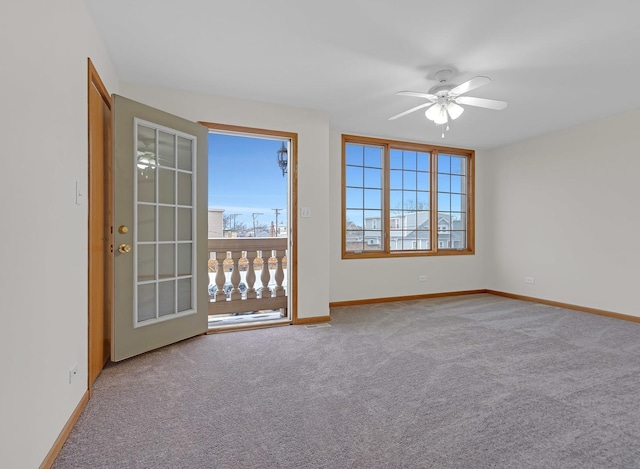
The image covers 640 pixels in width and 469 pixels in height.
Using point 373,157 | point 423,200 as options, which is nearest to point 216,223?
point 373,157

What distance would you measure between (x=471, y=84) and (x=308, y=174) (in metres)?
1.90

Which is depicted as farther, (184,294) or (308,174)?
(308,174)

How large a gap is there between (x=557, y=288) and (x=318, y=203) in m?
3.61

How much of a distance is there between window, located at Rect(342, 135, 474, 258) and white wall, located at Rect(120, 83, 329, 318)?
0.92 m

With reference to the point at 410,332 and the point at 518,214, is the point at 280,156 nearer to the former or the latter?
the point at 410,332

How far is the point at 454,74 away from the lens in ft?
10.1

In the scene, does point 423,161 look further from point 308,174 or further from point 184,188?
point 184,188

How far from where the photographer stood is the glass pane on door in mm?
2955

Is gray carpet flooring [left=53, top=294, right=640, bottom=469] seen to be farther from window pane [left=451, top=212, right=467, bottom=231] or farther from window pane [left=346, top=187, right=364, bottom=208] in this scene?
window pane [left=451, top=212, right=467, bottom=231]

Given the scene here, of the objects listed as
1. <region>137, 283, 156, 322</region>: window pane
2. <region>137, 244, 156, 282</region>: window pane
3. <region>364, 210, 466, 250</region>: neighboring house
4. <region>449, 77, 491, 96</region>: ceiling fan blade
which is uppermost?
<region>449, 77, 491, 96</region>: ceiling fan blade

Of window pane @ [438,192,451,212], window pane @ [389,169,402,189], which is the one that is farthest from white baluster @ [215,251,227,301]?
window pane @ [438,192,451,212]

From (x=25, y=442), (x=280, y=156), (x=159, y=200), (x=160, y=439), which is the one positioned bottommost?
(x=160, y=439)

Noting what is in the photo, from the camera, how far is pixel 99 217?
8.44ft

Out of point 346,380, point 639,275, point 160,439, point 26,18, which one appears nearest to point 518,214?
point 639,275
